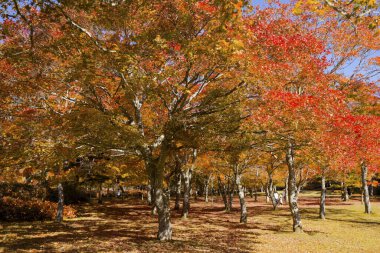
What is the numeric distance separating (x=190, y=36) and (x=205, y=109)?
4.43m

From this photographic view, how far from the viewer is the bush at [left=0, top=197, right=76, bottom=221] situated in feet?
69.7

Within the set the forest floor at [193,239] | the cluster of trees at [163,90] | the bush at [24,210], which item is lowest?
the forest floor at [193,239]

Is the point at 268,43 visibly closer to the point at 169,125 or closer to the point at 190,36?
the point at 190,36

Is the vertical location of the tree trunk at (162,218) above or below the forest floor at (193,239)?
above

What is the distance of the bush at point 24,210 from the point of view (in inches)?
836

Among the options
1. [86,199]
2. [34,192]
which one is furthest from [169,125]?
[86,199]

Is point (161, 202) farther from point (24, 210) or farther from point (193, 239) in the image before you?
point (24, 210)

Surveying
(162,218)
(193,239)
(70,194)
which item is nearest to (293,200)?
(193,239)

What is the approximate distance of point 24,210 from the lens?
72.0 ft

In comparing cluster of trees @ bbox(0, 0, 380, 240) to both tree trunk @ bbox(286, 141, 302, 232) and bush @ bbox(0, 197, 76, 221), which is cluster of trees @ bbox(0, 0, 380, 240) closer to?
tree trunk @ bbox(286, 141, 302, 232)

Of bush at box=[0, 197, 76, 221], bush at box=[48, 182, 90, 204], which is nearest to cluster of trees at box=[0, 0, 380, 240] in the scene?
bush at box=[0, 197, 76, 221]

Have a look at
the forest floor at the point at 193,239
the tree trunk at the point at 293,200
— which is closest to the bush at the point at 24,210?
the forest floor at the point at 193,239

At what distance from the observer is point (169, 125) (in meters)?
14.3

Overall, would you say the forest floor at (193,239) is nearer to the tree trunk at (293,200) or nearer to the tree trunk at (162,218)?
the tree trunk at (162,218)
